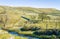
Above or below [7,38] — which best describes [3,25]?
below

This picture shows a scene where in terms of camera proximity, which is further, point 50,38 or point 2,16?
point 2,16

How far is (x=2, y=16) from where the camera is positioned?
5615 inches

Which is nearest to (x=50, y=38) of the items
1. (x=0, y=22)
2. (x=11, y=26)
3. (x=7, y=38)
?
(x=7, y=38)

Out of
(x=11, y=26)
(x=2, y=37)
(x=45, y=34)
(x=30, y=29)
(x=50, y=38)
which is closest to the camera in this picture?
(x=2, y=37)

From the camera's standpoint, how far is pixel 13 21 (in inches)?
5413

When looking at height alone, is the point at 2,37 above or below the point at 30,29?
above

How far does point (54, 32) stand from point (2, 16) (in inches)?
2197

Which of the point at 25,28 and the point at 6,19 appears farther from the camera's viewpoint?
the point at 6,19

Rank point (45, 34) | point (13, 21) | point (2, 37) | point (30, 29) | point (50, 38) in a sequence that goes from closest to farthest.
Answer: point (2, 37) < point (50, 38) < point (45, 34) < point (30, 29) < point (13, 21)

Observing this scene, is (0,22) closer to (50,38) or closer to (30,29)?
(30,29)

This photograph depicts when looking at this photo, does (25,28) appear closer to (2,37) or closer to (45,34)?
(45,34)

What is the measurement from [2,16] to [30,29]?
1457 inches

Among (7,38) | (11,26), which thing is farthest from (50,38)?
(11,26)

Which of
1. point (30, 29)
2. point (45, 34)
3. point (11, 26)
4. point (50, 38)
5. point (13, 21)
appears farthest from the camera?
point (13, 21)
